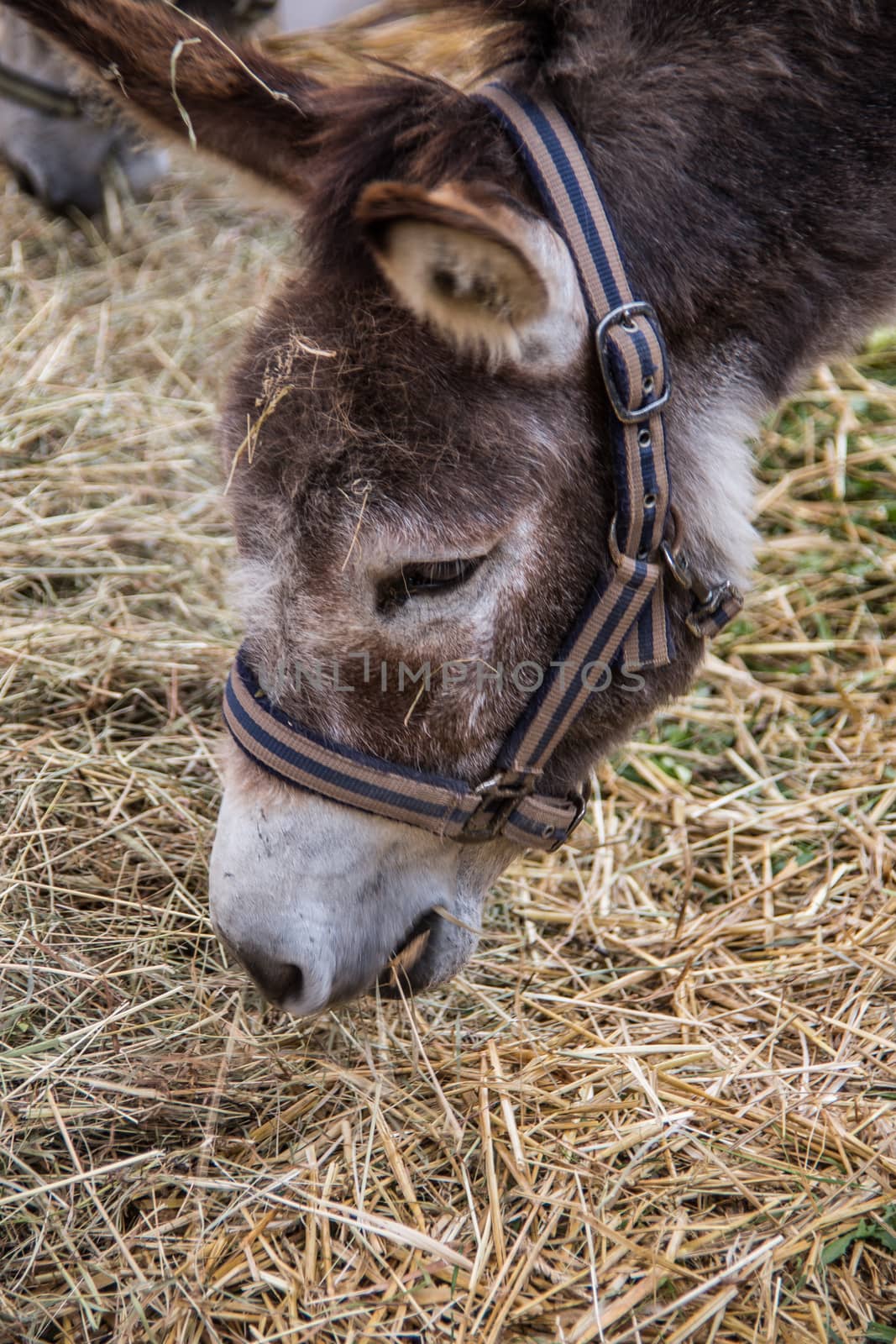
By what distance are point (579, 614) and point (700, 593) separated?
0.23 metres

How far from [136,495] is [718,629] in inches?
87.0

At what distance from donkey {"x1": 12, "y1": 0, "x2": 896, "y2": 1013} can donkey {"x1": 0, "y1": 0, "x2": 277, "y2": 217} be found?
2592 mm

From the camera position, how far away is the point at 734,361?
1.72m

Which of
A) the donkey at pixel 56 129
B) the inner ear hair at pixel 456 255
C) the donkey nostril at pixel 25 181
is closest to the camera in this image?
the inner ear hair at pixel 456 255

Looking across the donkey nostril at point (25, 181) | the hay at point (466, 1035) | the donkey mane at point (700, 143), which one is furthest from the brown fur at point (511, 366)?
the donkey nostril at point (25, 181)

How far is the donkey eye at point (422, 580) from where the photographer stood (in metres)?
1.60

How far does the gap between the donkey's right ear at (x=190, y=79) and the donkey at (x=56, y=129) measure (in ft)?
8.15

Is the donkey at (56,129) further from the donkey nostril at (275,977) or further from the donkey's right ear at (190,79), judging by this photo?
the donkey nostril at (275,977)

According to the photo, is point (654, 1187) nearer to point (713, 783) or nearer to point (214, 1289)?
point (214, 1289)

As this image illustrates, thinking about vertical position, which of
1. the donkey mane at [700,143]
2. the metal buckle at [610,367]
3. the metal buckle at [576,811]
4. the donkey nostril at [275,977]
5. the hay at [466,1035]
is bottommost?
the hay at [466,1035]

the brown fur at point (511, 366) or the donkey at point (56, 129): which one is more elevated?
the brown fur at point (511, 366)

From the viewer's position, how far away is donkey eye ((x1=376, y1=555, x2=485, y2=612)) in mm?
1600

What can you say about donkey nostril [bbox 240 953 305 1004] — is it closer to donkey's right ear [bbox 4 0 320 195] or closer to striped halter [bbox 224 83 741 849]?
striped halter [bbox 224 83 741 849]

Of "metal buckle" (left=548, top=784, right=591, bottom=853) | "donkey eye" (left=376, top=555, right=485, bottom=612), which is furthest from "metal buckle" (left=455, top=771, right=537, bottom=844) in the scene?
"donkey eye" (left=376, top=555, right=485, bottom=612)
